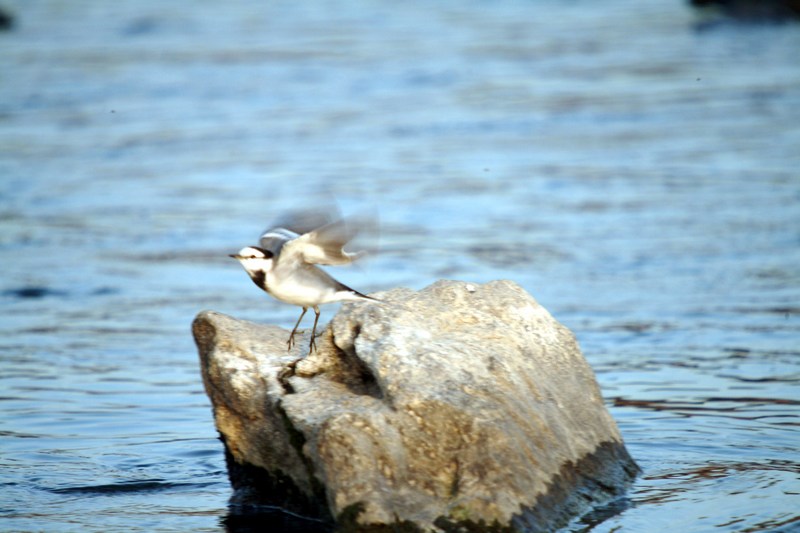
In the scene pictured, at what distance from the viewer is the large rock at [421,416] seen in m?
4.87

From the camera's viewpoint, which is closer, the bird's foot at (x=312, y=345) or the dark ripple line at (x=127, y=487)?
the bird's foot at (x=312, y=345)

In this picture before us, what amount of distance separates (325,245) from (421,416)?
84 cm

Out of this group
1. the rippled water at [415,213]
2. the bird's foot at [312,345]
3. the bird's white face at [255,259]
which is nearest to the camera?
the bird's white face at [255,259]

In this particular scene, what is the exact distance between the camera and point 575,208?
42.3 feet

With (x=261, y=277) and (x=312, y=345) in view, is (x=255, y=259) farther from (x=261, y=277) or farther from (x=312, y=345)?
(x=312, y=345)

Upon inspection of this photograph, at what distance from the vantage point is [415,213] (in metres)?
13.0

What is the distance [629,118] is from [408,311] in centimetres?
1214

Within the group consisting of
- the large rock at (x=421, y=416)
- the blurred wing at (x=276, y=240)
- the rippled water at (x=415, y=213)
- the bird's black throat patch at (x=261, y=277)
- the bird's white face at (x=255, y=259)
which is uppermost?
the blurred wing at (x=276, y=240)

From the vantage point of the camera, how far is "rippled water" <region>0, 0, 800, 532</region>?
21.2 feet

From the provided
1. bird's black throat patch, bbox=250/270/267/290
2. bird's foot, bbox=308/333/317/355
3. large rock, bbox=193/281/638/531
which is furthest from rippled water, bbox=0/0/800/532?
bird's black throat patch, bbox=250/270/267/290

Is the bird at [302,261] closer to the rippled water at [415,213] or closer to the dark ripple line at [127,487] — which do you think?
the rippled water at [415,213]

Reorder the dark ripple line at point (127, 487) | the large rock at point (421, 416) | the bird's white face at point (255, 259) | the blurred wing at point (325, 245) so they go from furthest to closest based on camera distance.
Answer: the dark ripple line at point (127, 487) < the bird's white face at point (255, 259) < the blurred wing at point (325, 245) < the large rock at point (421, 416)

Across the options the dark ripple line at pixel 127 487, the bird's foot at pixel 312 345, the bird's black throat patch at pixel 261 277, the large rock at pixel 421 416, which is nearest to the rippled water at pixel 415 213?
the dark ripple line at pixel 127 487

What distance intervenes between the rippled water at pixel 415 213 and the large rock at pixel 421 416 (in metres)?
0.31
